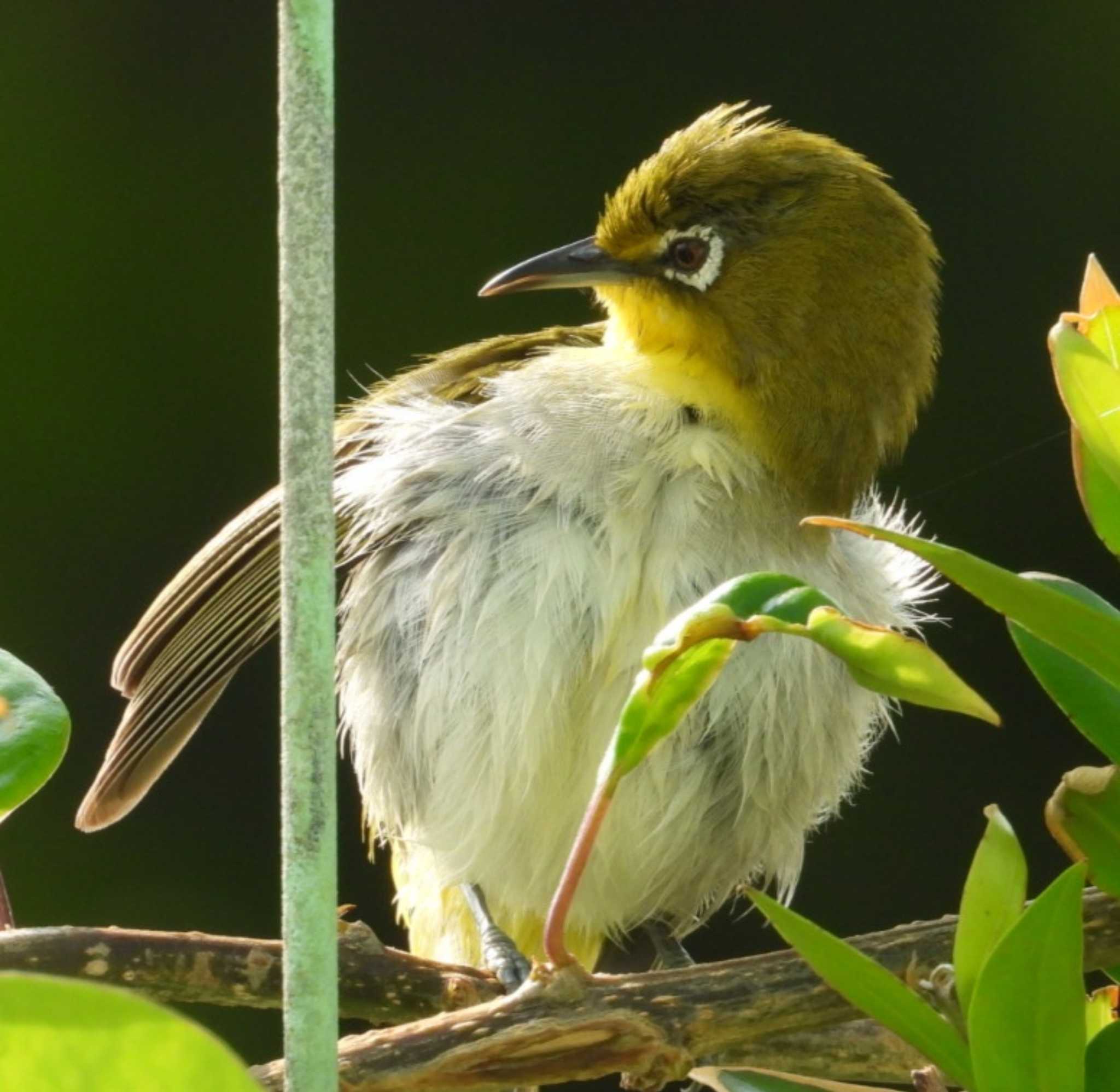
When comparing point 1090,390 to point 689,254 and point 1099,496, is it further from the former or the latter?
point 689,254

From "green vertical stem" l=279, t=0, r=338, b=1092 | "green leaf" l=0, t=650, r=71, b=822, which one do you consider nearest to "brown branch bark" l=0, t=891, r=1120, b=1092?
"green leaf" l=0, t=650, r=71, b=822

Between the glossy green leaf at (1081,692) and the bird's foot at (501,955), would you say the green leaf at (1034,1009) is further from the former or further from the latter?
the bird's foot at (501,955)

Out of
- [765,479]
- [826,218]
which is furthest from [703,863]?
[826,218]

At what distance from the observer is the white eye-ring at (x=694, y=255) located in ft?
5.94

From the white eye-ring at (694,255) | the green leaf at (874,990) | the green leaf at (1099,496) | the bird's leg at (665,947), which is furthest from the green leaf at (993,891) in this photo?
the bird's leg at (665,947)

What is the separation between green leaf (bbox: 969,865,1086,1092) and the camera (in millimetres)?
631

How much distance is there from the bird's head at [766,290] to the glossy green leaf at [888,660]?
1147mm

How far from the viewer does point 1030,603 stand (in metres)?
0.64

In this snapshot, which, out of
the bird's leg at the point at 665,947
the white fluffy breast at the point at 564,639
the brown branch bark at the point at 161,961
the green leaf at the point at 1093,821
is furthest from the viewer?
the bird's leg at the point at 665,947

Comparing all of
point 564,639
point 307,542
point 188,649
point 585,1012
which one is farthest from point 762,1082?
point 188,649

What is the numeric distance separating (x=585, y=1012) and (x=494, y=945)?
0.96 meters

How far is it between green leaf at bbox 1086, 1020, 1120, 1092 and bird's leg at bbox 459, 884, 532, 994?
1042 mm

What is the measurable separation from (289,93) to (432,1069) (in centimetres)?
54

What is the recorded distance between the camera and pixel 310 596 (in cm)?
46
